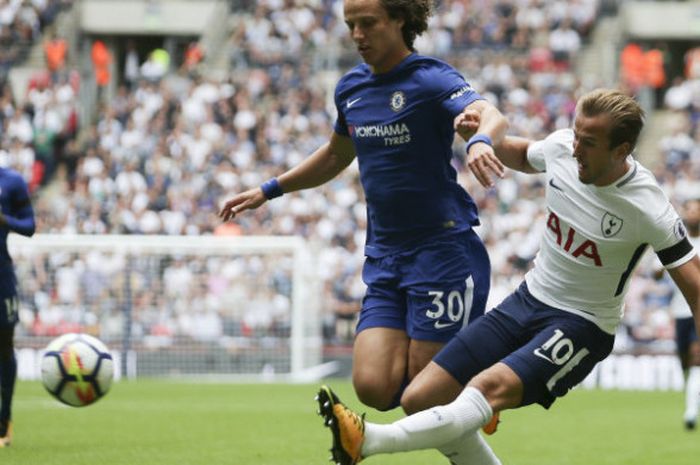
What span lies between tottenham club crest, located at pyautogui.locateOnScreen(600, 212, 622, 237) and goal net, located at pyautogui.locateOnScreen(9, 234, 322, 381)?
1618 cm

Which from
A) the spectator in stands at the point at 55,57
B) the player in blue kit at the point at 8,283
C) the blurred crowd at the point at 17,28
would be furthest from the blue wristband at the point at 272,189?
the blurred crowd at the point at 17,28

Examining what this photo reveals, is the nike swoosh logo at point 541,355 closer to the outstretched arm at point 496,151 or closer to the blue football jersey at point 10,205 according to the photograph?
the outstretched arm at point 496,151

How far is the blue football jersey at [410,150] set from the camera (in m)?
7.73

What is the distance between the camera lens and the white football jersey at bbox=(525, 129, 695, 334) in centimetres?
705

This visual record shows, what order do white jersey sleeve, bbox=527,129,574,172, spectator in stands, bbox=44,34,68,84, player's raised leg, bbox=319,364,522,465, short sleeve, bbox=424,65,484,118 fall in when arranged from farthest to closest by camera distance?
spectator in stands, bbox=44,34,68,84 → short sleeve, bbox=424,65,484,118 → white jersey sleeve, bbox=527,129,574,172 → player's raised leg, bbox=319,364,522,465

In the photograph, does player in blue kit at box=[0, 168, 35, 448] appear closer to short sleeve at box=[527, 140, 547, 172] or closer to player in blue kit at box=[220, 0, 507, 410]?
player in blue kit at box=[220, 0, 507, 410]

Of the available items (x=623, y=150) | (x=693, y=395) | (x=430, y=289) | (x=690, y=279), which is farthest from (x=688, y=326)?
(x=623, y=150)

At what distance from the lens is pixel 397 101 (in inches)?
306

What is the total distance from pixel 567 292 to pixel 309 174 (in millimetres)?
2088

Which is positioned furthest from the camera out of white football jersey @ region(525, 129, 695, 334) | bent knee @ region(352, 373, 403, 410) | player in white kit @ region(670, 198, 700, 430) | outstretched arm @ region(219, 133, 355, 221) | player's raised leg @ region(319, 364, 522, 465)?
player in white kit @ region(670, 198, 700, 430)

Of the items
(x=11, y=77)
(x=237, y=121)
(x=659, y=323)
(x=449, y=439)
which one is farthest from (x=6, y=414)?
(x=11, y=77)

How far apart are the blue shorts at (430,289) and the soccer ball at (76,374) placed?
3.47 metres

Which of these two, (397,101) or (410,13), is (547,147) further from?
(410,13)

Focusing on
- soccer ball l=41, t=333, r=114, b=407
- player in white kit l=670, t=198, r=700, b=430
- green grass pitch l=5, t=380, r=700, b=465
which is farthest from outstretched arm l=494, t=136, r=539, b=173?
player in white kit l=670, t=198, r=700, b=430
